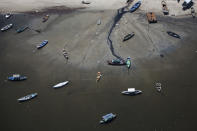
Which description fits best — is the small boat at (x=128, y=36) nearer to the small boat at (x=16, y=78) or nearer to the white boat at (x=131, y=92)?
the white boat at (x=131, y=92)

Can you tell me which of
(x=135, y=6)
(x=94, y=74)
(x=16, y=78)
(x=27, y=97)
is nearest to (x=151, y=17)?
(x=135, y=6)

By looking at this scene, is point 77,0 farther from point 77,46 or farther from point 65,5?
point 77,46

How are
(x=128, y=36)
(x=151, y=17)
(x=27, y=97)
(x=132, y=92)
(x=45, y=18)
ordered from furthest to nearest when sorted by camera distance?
(x=45, y=18), (x=151, y=17), (x=128, y=36), (x=27, y=97), (x=132, y=92)

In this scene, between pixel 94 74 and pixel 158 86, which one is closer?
pixel 158 86

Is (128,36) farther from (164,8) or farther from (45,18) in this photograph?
(45,18)

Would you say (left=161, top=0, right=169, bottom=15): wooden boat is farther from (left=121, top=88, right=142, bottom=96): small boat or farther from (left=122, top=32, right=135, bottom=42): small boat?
(left=121, top=88, right=142, bottom=96): small boat

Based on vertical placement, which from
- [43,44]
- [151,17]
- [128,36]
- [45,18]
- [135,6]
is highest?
[135,6]

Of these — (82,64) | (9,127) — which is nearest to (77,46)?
(82,64)

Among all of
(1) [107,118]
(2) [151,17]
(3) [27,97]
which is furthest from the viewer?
(2) [151,17]

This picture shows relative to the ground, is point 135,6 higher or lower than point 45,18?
higher
